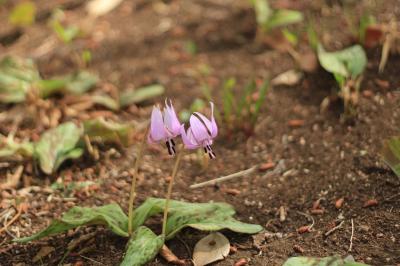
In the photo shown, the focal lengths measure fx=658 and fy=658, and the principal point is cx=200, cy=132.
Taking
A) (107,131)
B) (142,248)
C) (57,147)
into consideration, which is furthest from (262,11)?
(142,248)

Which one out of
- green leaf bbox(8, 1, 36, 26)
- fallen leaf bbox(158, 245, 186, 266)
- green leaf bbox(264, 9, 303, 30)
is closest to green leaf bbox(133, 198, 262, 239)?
fallen leaf bbox(158, 245, 186, 266)

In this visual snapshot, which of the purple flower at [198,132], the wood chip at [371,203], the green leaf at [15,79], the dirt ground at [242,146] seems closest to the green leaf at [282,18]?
the dirt ground at [242,146]

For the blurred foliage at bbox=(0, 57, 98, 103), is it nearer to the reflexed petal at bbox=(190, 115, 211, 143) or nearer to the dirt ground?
the dirt ground

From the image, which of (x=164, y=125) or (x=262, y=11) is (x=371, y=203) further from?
(x=262, y=11)

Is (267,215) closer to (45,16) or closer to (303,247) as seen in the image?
(303,247)

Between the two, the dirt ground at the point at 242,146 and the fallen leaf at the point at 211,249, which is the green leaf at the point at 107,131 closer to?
the dirt ground at the point at 242,146
